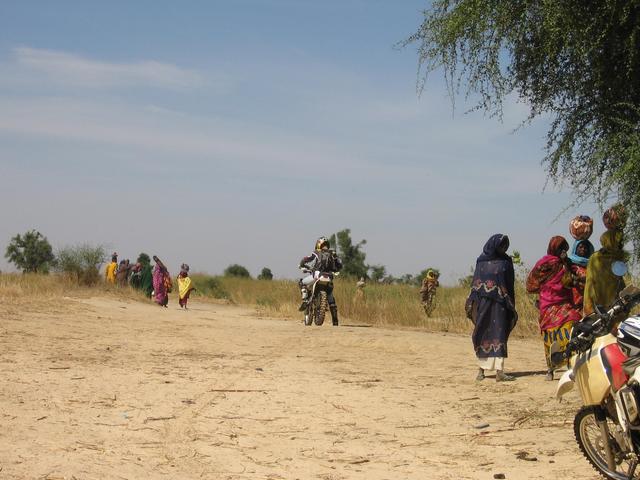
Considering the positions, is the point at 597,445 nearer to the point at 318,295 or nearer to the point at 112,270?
the point at 318,295

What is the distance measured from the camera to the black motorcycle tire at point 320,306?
2097 centimetres

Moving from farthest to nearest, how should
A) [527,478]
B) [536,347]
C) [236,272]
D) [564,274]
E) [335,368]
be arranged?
1. [236,272]
2. [536,347]
3. [335,368]
4. [564,274]
5. [527,478]

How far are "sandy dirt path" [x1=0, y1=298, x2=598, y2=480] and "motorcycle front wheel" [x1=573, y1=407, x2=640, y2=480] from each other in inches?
17.7

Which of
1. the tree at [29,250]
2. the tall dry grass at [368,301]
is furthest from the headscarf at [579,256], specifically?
the tree at [29,250]

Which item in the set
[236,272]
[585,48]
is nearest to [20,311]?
[585,48]

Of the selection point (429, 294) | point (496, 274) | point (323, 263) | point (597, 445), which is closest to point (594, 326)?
point (597, 445)

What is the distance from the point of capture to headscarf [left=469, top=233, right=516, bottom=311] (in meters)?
11.8

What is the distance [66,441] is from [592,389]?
393cm

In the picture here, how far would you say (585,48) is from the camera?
900 cm

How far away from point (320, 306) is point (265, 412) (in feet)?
38.4

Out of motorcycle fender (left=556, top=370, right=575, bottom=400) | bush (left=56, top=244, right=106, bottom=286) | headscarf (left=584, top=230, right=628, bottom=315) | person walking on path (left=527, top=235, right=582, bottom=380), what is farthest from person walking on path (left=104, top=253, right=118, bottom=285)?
motorcycle fender (left=556, top=370, right=575, bottom=400)

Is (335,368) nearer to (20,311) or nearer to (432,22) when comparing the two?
(432,22)

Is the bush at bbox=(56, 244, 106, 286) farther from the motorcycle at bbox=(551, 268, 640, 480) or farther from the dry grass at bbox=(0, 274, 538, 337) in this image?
the motorcycle at bbox=(551, 268, 640, 480)

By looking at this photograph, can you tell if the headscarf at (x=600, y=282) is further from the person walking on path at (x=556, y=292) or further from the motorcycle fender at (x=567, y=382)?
the motorcycle fender at (x=567, y=382)
